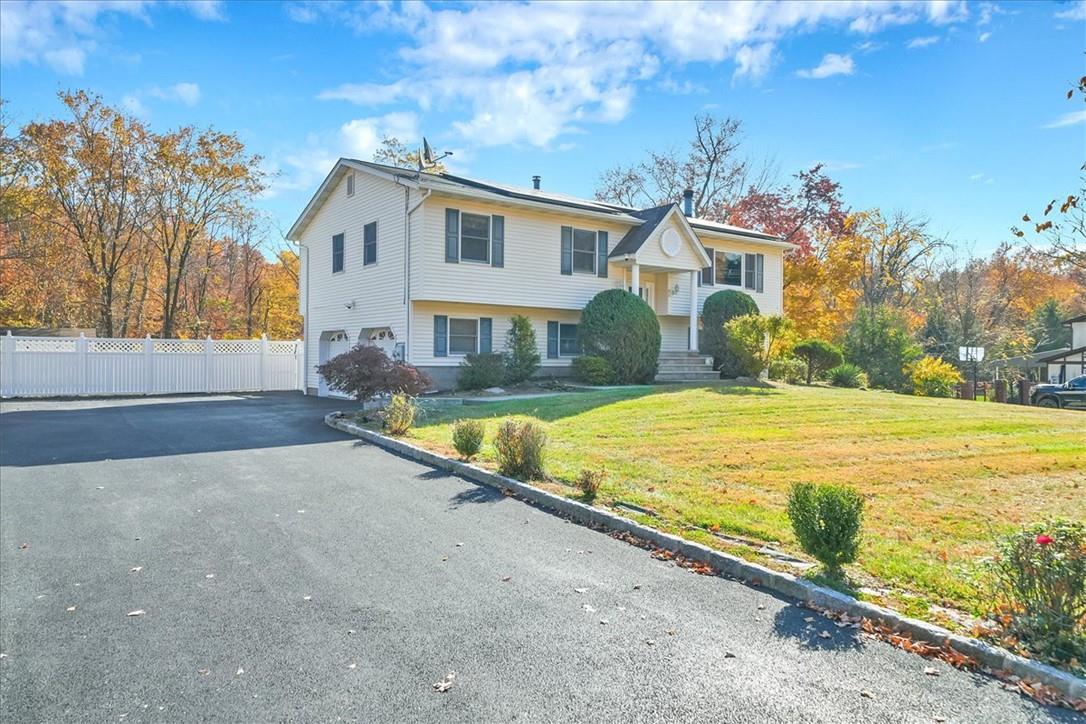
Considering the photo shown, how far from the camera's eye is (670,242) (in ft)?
70.3

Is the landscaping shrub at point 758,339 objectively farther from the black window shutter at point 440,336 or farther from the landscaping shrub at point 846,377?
the black window shutter at point 440,336

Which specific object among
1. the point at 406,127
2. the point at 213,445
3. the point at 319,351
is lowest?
the point at 213,445

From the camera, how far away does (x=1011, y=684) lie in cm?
330

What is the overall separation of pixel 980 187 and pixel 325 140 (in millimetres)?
22133

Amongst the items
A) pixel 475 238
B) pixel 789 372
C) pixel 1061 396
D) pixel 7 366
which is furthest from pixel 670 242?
pixel 7 366

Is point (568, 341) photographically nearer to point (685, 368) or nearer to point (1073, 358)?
point (685, 368)

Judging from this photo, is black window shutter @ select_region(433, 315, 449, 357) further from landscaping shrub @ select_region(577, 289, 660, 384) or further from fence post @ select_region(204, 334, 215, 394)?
fence post @ select_region(204, 334, 215, 394)

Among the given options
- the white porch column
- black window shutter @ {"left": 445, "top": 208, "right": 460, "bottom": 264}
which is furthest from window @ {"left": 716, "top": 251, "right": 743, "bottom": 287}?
black window shutter @ {"left": 445, "top": 208, "right": 460, "bottom": 264}

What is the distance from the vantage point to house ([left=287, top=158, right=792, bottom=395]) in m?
18.0

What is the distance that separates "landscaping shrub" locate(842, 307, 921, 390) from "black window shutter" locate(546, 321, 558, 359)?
36.9 ft

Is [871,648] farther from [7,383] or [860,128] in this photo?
[7,383]

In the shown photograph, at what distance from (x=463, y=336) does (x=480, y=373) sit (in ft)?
5.78

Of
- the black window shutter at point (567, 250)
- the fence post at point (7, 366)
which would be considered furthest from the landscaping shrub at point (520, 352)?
the fence post at point (7, 366)

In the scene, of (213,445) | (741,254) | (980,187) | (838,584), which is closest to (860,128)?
(980,187)
